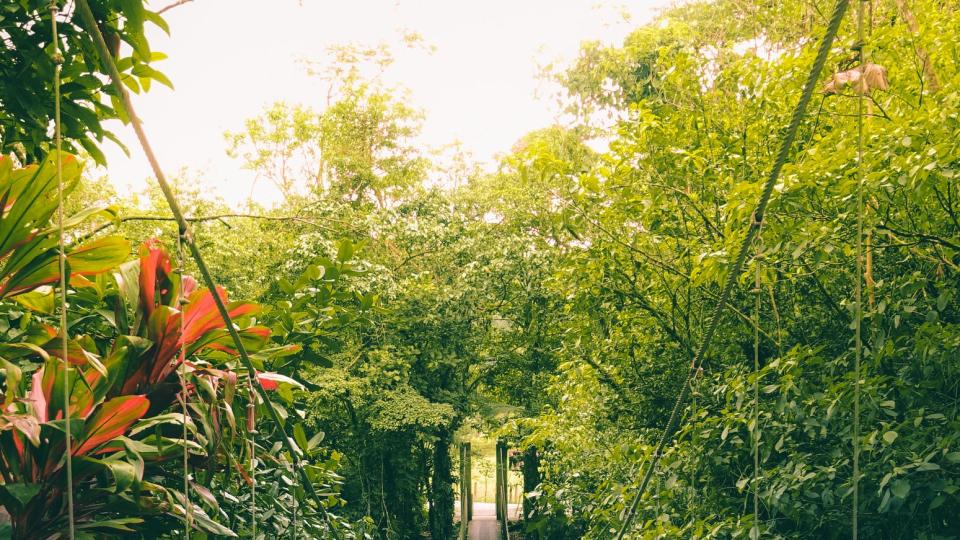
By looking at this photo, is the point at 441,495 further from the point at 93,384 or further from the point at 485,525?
the point at 93,384

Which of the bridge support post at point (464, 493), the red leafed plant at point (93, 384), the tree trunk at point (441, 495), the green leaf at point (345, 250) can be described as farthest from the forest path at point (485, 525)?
the red leafed plant at point (93, 384)

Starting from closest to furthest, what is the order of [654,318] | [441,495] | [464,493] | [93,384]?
[93,384]
[654,318]
[464,493]
[441,495]

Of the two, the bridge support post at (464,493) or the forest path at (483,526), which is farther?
the forest path at (483,526)

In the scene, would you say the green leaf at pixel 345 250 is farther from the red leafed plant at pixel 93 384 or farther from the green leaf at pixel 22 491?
the green leaf at pixel 22 491

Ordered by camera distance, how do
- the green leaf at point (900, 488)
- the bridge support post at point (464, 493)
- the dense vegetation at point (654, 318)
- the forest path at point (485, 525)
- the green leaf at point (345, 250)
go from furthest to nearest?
the forest path at point (485, 525)
the bridge support post at point (464, 493)
the green leaf at point (345, 250)
the green leaf at point (900, 488)
the dense vegetation at point (654, 318)

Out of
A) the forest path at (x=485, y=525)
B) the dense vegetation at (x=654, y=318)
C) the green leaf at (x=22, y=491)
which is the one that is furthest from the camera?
the forest path at (x=485, y=525)

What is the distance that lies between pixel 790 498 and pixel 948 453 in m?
0.52

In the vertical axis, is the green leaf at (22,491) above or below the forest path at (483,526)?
above

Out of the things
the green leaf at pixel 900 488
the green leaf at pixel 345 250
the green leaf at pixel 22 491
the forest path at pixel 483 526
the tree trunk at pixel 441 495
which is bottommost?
the forest path at pixel 483 526

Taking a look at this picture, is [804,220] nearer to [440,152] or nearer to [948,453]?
[948,453]

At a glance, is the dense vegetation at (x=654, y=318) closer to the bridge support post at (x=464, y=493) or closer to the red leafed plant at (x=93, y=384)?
the red leafed plant at (x=93, y=384)

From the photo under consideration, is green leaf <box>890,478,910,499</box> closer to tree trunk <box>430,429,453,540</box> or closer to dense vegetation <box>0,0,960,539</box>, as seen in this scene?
dense vegetation <box>0,0,960,539</box>

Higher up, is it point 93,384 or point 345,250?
point 345,250

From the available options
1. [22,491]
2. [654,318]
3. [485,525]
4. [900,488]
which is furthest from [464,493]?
[22,491]
